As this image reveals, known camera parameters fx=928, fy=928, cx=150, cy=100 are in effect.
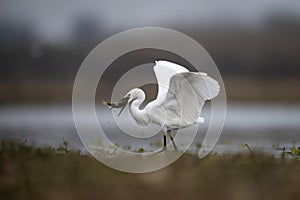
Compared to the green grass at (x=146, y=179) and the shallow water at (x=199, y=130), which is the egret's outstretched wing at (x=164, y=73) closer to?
the shallow water at (x=199, y=130)

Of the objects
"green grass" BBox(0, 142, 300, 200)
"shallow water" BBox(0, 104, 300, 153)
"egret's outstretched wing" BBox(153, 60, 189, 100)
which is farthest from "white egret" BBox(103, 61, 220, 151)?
"green grass" BBox(0, 142, 300, 200)

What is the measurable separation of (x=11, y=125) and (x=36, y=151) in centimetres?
751

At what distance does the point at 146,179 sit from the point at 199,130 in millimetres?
8273

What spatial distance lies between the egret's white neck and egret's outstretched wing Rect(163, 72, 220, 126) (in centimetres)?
31

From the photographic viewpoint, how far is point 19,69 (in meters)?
29.5

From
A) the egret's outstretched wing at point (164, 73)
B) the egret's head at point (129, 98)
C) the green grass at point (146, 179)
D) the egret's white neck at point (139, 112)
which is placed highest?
the egret's outstretched wing at point (164, 73)

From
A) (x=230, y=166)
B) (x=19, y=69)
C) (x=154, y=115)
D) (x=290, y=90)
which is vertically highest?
(x=19, y=69)

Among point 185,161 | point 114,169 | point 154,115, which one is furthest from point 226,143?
point 114,169

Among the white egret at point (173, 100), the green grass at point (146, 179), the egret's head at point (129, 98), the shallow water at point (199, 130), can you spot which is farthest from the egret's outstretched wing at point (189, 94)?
the green grass at point (146, 179)

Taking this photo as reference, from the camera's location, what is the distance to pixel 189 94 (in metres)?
11.3

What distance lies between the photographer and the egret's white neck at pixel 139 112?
1181cm

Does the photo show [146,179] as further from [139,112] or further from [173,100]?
[139,112]

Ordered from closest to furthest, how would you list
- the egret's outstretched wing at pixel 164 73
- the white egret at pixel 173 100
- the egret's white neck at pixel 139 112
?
the white egret at pixel 173 100 < the egret's white neck at pixel 139 112 < the egret's outstretched wing at pixel 164 73

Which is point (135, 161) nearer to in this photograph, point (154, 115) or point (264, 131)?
point (154, 115)
